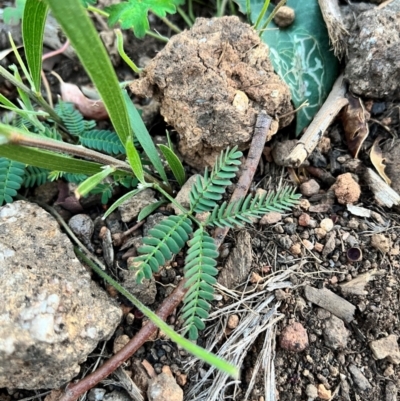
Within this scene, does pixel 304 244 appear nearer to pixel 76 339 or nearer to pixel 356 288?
pixel 356 288

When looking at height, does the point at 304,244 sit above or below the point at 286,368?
above

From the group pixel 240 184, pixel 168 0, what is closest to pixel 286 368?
pixel 240 184

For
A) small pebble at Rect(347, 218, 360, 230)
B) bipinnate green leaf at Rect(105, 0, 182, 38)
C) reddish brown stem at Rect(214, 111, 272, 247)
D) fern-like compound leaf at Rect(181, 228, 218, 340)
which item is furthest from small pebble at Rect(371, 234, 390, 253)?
bipinnate green leaf at Rect(105, 0, 182, 38)

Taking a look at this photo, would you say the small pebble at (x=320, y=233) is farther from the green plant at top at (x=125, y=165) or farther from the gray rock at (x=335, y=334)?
the gray rock at (x=335, y=334)

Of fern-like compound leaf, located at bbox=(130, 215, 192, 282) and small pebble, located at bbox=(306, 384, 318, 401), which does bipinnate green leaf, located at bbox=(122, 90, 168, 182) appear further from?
small pebble, located at bbox=(306, 384, 318, 401)

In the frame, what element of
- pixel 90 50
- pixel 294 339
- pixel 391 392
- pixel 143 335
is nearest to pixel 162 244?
pixel 143 335

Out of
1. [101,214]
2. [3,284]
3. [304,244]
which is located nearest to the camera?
[3,284]
